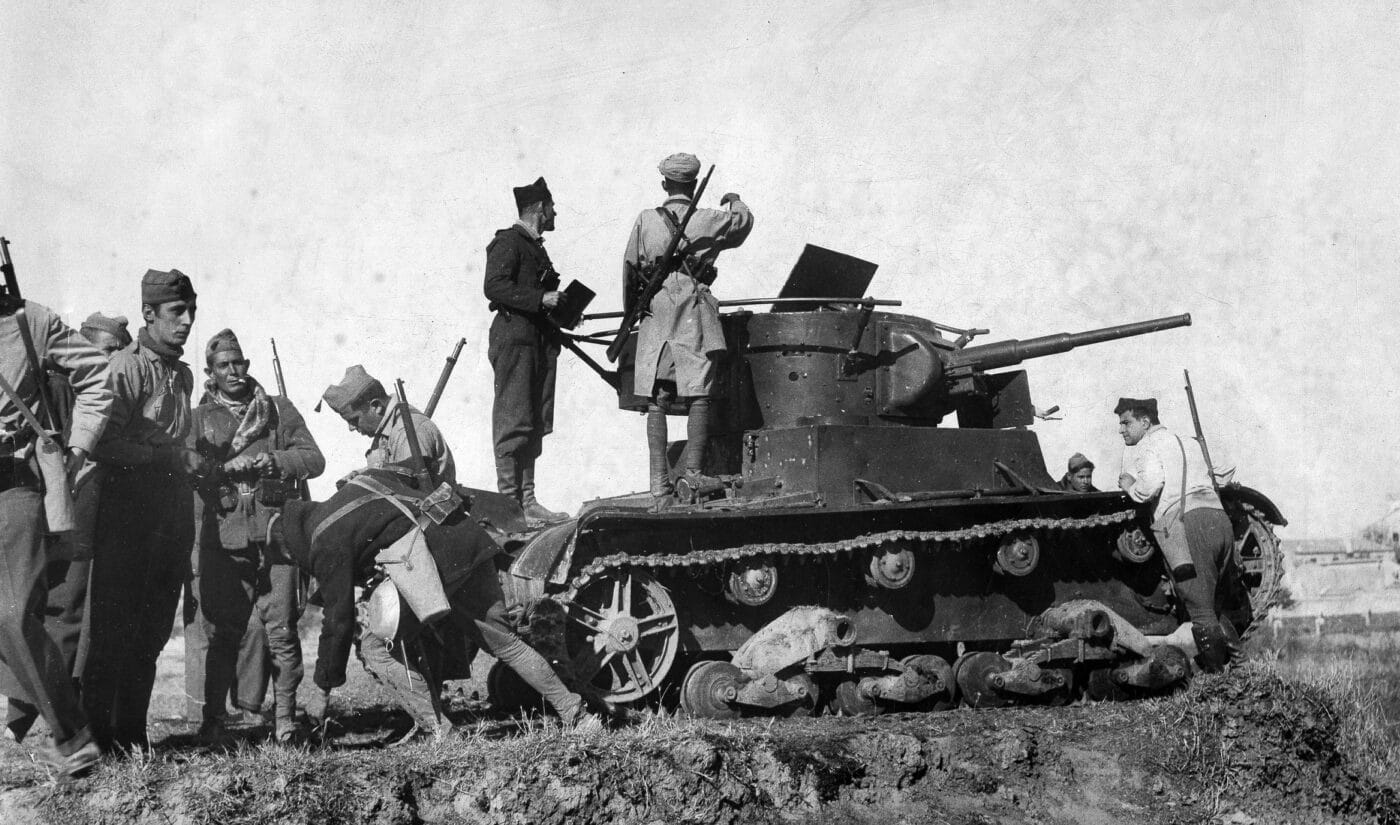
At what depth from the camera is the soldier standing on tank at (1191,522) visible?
10852 millimetres

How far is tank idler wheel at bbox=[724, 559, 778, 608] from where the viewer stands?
31.7 ft

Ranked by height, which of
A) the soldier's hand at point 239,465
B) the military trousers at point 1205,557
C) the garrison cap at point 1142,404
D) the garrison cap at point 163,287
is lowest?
the military trousers at point 1205,557

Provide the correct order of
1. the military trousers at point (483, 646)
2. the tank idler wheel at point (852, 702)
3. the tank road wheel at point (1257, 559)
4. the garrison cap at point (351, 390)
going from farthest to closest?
the tank road wheel at point (1257, 559) < the tank idler wheel at point (852, 702) < the garrison cap at point (351, 390) < the military trousers at point (483, 646)

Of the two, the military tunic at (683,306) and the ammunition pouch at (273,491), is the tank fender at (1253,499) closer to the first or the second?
the military tunic at (683,306)

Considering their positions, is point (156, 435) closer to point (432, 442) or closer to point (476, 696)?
point (432, 442)

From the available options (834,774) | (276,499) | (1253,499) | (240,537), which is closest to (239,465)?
(276,499)

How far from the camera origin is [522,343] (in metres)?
10.5

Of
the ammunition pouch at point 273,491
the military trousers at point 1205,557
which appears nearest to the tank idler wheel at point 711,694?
the ammunition pouch at point 273,491

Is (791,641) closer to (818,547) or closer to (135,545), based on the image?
(818,547)

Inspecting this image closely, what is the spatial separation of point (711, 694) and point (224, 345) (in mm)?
4219

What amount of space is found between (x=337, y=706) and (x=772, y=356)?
4807mm

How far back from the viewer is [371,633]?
860 centimetres

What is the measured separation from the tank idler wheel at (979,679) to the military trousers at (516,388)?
143 inches

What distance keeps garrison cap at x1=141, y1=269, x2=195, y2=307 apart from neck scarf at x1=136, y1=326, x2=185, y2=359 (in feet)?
0.63
